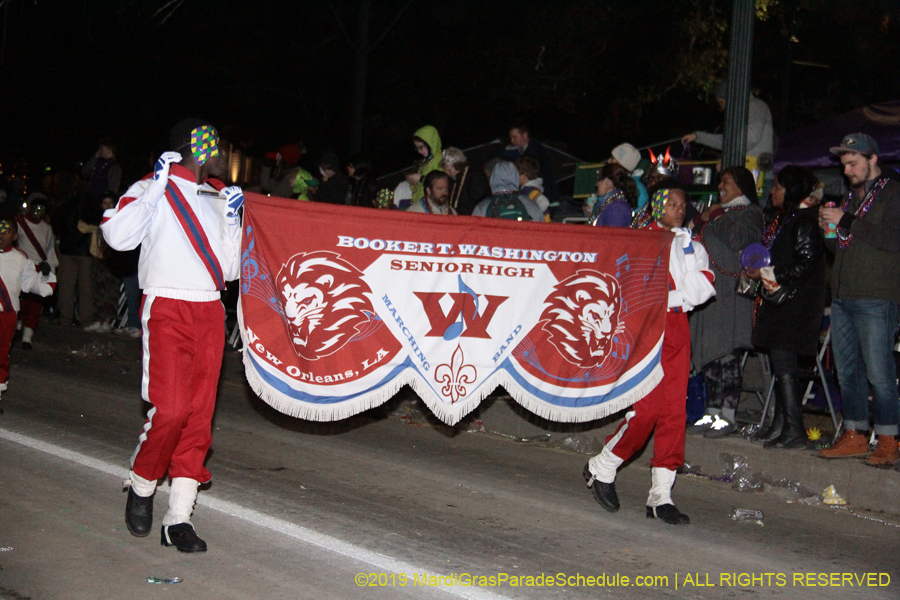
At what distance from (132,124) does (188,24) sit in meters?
2.83

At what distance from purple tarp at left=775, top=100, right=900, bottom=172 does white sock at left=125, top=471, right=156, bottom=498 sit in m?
7.94

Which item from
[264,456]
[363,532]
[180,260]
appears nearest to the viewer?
[180,260]

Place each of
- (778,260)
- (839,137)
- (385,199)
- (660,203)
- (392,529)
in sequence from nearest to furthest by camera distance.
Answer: (392,529), (660,203), (778,260), (839,137), (385,199)

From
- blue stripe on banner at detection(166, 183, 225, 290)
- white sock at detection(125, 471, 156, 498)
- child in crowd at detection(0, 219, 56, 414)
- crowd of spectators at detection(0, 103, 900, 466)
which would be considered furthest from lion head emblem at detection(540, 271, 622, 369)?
child in crowd at detection(0, 219, 56, 414)

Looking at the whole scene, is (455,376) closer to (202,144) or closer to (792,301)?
(202,144)

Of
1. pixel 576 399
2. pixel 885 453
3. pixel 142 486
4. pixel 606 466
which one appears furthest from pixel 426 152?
pixel 142 486

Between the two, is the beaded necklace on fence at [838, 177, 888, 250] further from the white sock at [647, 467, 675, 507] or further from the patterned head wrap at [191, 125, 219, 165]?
the patterned head wrap at [191, 125, 219, 165]

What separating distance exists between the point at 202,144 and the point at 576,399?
9.88ft

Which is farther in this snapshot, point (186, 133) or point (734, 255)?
point (734, 255)

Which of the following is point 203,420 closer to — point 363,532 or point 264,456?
point 363,532

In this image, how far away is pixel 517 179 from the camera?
1012 centimetres

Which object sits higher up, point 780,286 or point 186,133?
point 186,133

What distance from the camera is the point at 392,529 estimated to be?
18.9 feet

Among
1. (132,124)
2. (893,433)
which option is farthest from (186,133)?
(132,124)
